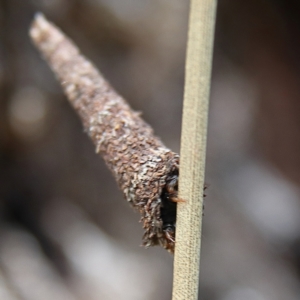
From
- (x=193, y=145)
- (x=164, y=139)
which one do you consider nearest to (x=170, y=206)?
(x=193, y=145)

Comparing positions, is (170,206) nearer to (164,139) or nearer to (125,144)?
(125,144)

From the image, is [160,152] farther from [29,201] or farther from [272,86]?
[272,86]

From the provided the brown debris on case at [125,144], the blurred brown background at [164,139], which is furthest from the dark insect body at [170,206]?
the blurred brown background at [164,139]

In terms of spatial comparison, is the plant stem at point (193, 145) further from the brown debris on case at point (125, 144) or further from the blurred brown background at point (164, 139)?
the blurred brown background at point (164, 139)

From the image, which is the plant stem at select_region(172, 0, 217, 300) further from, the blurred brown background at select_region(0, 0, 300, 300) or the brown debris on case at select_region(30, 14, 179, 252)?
the blurred brown background at select_region(0, 0, 300, 300)

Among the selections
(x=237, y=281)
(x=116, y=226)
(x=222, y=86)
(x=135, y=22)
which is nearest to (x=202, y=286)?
(x=237, y=281)
